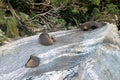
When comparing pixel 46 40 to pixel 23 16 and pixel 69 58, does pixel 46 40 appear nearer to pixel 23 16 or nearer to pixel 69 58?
pixel 69 58

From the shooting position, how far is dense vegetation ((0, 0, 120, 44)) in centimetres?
732

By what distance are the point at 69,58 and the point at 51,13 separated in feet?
13.6

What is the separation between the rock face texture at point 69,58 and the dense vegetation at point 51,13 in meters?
2.67

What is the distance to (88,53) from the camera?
376 cm

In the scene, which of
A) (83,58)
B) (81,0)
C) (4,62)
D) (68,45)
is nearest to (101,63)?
(83,58)

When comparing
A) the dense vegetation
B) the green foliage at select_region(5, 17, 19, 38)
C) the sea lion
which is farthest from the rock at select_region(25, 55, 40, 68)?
the dense vegetation

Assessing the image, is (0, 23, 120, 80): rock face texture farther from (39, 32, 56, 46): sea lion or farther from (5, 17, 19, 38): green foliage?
(5, 17, 19, 38): green foliage

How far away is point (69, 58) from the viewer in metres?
3.78

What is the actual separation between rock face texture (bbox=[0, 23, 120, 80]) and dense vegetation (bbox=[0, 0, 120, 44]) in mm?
2671

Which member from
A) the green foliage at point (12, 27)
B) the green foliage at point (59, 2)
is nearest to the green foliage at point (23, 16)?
the green foliage at point (12, 27)

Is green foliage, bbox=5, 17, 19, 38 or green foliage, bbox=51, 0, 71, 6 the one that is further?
green foliage, bbox=51, 0, 71, 6

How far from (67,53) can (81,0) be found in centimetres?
398

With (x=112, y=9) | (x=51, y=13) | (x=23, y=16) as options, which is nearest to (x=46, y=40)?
(x=23, y=16)

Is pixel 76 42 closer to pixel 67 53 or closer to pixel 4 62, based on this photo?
pixel 67 53
